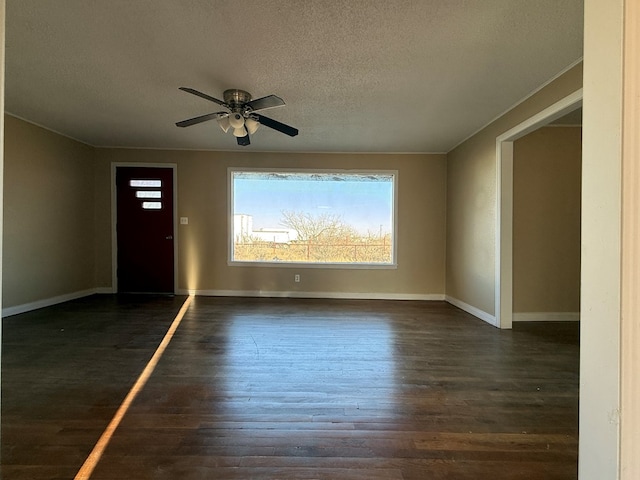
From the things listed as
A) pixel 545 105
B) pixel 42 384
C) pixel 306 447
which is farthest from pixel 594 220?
pixel 42 384

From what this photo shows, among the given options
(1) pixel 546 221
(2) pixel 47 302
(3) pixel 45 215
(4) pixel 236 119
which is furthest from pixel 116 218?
(1) pixel 546 221

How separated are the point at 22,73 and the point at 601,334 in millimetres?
4188

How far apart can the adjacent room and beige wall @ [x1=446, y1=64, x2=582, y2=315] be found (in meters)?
0.04

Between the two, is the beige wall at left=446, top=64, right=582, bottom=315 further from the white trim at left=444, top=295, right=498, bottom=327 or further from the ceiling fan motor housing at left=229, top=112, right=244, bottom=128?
the ceiling fan motor housing at left=229, top=112, right=244, bottom=128

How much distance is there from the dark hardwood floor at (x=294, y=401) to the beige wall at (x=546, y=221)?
522mm

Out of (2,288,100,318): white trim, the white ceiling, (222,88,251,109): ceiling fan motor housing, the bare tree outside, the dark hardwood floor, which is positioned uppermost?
the white ceiling

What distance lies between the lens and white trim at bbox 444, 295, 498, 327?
3.81 meters

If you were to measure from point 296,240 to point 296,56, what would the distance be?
3326mm

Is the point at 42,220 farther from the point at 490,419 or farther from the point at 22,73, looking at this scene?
the point at 490,419

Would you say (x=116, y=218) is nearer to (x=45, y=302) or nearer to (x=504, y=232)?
(x=45, y=302)

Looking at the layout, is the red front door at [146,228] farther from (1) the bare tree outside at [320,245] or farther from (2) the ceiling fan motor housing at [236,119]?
(2) the ceiling fan motor housing at [236,119]

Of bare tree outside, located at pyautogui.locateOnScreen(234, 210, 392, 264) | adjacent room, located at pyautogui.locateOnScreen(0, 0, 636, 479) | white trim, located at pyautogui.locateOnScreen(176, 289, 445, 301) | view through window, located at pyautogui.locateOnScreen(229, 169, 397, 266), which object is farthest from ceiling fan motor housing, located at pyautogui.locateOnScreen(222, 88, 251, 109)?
white trim, located at pyautogui.locateOnScreen(176, 289, 445, 301)

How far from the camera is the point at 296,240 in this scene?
17.8 ft

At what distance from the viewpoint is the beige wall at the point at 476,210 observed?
11.8 feet
